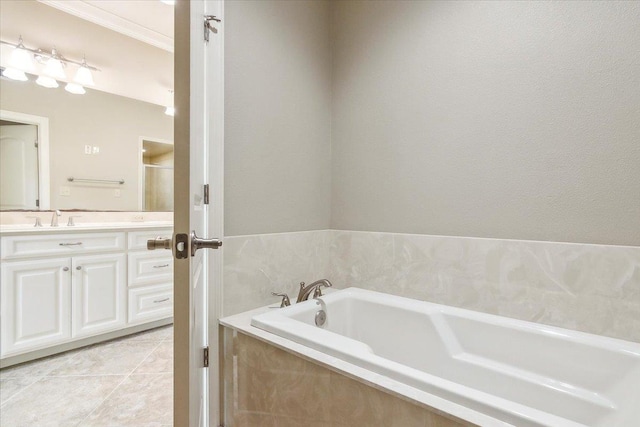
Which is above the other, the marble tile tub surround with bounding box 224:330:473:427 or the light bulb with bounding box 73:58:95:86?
the light bulb with bounding box 73:58:95:86

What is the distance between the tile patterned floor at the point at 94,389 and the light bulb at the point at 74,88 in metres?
2.22

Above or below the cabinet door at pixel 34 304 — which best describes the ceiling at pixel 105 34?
above

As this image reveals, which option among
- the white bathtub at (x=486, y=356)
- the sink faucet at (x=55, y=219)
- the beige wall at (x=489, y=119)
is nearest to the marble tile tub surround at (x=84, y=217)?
the sink faucet at (x=55, y=219)

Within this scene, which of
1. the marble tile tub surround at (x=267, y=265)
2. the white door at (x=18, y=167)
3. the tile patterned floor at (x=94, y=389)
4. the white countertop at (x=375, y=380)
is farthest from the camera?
the white door at (x=18, y=167)

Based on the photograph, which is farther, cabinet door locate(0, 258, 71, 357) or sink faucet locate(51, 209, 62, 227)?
sink faucet locate(51, 209, 62, 227)

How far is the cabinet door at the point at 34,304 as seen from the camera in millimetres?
2016

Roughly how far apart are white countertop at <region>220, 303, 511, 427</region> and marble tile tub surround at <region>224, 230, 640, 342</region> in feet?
1.24

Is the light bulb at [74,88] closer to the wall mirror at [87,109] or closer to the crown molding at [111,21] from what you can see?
the wall mirror at [87,109]

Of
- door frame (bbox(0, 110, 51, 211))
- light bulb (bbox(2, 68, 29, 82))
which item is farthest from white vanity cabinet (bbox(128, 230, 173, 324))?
light bulb (bbox(2, 68, 29, 82))

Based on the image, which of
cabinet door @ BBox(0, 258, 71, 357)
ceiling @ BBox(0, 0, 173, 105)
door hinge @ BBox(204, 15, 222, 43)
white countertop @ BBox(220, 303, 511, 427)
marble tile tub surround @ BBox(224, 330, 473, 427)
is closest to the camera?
white countertop @ BBox(220, 303, 511, 427)

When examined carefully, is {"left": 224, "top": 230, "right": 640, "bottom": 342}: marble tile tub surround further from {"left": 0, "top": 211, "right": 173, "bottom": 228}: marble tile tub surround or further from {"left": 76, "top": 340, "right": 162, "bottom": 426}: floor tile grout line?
{"left": 0, "top": 211, "right": 173, "bottom": 228}: marble tile tub surround

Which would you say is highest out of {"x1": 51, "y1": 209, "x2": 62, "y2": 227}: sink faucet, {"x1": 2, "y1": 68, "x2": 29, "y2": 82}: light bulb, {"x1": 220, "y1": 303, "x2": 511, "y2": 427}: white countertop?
{"x1": 2, "y1": 68, "x2": 29, "y2": 82}: light bulb

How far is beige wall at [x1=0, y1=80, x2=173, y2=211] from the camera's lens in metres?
2.61

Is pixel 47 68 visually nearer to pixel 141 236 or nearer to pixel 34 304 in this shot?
pixel 141 236
